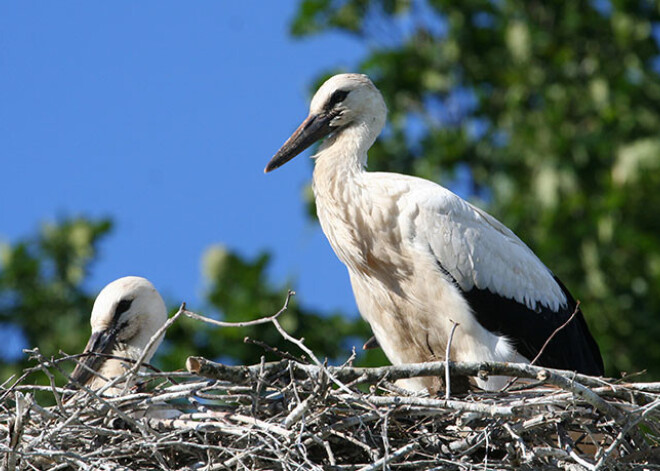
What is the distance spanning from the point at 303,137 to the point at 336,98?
24 centimetres

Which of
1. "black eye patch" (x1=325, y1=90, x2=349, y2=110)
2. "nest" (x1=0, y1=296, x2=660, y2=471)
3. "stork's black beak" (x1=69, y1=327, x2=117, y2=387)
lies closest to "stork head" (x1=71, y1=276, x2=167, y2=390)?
"stork's black beak" (x1=69, y1=327, x2=117, y2=387)

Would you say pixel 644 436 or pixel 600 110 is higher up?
pixel 600 110

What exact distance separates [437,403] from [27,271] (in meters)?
4.10

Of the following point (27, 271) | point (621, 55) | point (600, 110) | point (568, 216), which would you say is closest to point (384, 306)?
point (27, 271)

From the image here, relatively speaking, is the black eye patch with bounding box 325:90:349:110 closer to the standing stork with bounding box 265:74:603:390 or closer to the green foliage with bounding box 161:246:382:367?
the standing stork with bounding box 265:74:603:390

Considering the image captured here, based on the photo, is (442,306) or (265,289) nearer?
(442,306)

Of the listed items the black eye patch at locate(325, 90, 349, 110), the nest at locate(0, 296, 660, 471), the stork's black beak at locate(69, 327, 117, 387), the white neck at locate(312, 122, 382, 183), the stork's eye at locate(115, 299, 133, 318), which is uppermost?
the black eye patch at locate(325, 90, 349, 110)

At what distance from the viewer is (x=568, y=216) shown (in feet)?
28.7

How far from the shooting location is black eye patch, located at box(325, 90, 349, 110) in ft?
17.6

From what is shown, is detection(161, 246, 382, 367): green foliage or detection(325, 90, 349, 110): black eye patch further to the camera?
detection(161, 246, 382, 367): green foliage

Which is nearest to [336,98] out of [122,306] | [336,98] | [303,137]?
[336,98]

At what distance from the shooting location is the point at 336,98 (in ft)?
17.6

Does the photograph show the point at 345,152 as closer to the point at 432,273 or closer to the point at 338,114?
the point at 338,114

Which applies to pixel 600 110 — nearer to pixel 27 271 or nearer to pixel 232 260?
pixel 232 260
